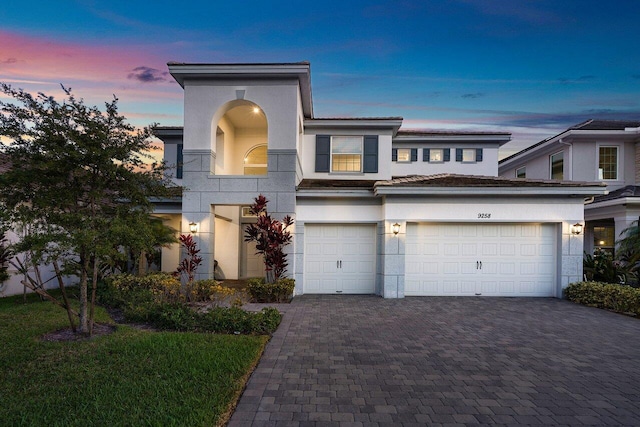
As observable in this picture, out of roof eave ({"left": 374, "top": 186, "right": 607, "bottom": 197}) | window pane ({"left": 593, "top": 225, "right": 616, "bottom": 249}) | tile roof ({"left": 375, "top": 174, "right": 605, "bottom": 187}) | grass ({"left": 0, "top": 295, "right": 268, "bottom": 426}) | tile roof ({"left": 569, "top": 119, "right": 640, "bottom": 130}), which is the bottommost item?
grass ({"left": 0, "top": 295, "right": 268, "bottom": 426})

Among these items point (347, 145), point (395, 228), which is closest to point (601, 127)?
point (347, 145)

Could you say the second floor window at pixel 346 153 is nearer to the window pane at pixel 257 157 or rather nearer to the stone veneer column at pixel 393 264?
the window pane at pixel 257 157

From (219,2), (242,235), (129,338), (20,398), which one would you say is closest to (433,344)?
(129,338)

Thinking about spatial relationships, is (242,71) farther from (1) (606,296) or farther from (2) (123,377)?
(1) (606,296)

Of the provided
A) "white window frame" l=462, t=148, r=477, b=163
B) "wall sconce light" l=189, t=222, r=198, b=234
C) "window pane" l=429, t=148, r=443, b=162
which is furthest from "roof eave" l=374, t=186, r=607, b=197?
"window pane" l=429, t=148, r=443, b=162

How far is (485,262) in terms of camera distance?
11469mm

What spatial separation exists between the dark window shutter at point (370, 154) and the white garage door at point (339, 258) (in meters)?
3.76

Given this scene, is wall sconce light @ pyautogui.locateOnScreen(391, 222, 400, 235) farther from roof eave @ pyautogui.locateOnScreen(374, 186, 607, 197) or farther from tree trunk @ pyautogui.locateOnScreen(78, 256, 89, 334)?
tree trunk @ pyautogui.locateOnScreen(78, 256, 89, 334)

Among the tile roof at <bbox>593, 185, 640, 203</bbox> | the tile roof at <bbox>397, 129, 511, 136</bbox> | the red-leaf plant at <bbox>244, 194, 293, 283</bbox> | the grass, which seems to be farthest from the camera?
the tile roof at <bbox>397, 129, 511, 136</bbox>

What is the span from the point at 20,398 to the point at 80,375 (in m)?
0.71

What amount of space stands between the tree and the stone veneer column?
7326mm

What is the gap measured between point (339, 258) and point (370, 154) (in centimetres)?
543

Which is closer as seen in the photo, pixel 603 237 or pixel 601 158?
pixel 601 158

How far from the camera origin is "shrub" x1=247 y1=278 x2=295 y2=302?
33.7ft
